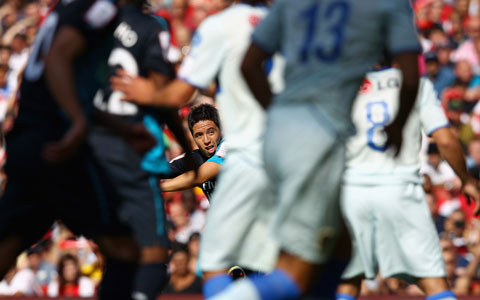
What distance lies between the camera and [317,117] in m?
4.24

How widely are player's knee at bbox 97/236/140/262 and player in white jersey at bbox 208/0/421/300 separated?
91cm

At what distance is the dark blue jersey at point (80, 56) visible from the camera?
471 cm

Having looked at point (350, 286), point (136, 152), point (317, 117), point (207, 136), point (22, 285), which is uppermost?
point (317, 117)

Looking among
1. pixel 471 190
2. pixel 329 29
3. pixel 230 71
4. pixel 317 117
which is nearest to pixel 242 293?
pixel 317 117

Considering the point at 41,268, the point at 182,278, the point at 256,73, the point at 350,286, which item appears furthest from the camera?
the point at 41,268

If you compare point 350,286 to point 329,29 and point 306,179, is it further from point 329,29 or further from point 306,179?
point 329,29

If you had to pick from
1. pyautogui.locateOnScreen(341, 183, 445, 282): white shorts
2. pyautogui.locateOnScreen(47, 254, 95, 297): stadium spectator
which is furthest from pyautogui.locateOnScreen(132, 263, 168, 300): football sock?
pyautogui.locateOnScreen(47, 254, 95, 297): stadium spectator

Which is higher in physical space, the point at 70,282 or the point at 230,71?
the point at 230,71

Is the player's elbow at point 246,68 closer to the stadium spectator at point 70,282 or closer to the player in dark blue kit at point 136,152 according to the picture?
the player in dark blue kit at point 136,152

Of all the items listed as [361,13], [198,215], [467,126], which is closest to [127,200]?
[361,13]

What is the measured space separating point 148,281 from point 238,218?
2.02 feet

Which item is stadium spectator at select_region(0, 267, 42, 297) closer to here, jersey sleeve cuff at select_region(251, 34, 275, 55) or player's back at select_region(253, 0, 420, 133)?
jersey sleeve cuff at select_region(251, 34, 275, 55)

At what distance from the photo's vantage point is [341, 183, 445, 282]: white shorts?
6438mm

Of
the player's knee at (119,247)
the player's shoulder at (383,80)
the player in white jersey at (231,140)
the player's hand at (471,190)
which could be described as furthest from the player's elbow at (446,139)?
the player's knee at (119,247)
